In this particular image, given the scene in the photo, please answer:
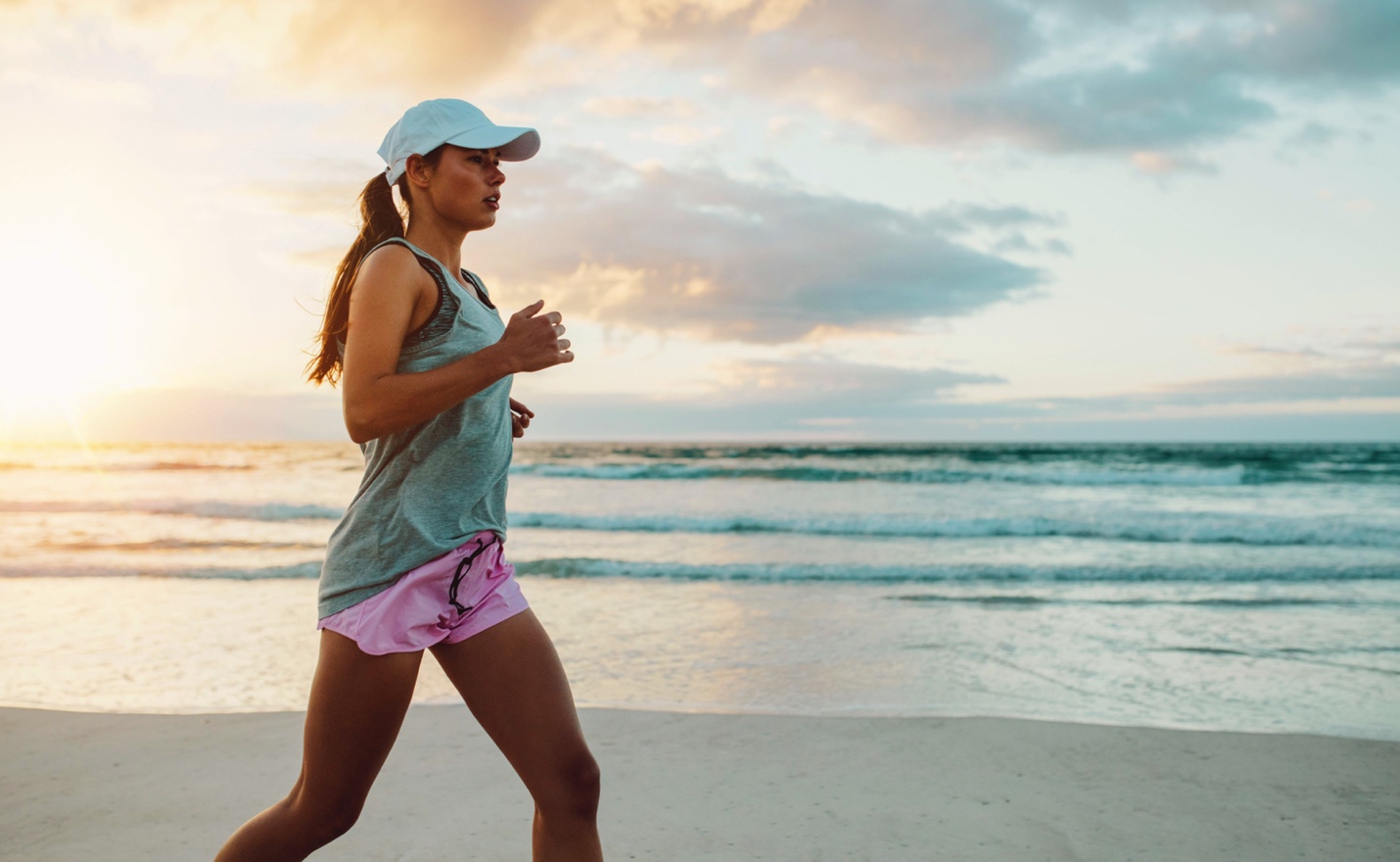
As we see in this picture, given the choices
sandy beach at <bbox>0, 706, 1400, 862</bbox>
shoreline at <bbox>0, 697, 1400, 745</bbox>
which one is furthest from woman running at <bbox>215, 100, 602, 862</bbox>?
shoreline at <bbox>0, 697, 1400, 745</bbox>

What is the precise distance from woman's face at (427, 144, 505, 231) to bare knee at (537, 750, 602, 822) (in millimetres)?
1136

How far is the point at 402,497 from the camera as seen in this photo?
183 centimetres

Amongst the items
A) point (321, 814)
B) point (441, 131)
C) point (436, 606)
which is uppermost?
point (441, 131)

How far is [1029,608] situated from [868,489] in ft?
40.3

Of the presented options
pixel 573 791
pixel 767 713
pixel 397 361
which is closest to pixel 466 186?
pixel 397 361

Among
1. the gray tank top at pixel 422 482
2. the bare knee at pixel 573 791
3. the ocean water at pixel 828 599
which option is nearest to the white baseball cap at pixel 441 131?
the gray tank top at pixel 422 482

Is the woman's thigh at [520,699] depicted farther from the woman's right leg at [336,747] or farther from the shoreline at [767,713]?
the shoreline at [767,713]

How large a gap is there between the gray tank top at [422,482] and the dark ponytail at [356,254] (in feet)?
0.63

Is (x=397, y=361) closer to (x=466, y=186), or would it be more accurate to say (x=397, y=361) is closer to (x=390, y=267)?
(x=390, y=267)

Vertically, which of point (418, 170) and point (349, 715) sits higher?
point (418, 170)

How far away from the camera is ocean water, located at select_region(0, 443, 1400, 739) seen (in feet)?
16.6

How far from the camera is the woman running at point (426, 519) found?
5.70ft

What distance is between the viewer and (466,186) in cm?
192

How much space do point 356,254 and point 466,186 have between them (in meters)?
0.28
